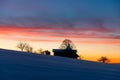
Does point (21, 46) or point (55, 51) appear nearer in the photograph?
point (21, 46)

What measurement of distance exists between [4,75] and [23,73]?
30cm

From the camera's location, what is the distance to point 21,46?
41.8 metres

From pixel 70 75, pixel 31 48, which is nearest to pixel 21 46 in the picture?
pixel 31 48

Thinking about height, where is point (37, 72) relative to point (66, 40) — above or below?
below

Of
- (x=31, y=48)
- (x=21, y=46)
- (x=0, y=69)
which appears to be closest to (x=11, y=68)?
(x=0, y=69)

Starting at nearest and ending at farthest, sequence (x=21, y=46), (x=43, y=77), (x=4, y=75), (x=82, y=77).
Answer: (x=4, y=75)
(x=43, y=77)
(x=82, y=77)
(x=21, y=46)

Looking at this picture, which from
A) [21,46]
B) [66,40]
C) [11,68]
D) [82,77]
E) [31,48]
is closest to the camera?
[11,68]

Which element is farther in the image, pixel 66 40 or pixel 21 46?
pixel 66 40

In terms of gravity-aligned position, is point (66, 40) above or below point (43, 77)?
above

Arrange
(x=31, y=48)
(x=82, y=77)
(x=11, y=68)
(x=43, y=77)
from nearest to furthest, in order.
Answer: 1. (x=43, y=77)
2. (x=11, y=68)
3. (x=82, y=77)
4. (x=31, y=48)

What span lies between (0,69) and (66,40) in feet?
149

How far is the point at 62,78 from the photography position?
336cm

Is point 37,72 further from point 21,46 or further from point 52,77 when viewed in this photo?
point 21,46

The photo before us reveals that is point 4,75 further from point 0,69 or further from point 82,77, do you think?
point 82,77
